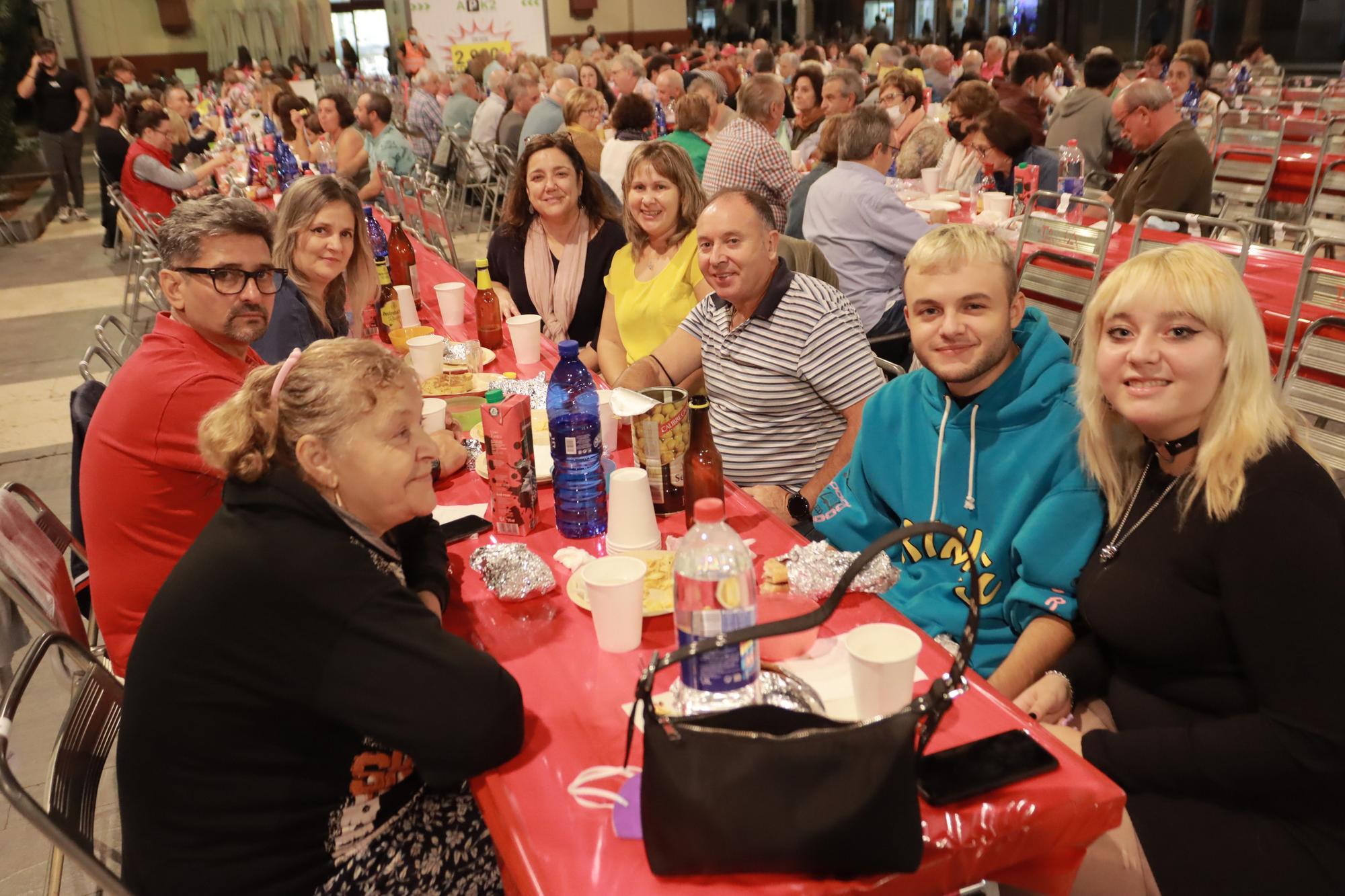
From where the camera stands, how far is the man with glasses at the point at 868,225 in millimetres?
4055

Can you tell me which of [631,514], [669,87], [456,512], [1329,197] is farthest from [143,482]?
[669,87]

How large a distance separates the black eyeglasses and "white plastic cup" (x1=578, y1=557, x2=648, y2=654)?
1.15 meters

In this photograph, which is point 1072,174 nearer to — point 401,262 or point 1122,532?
point 401,262

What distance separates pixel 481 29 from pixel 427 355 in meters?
12.6

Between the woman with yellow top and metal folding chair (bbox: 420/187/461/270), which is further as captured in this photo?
metal folding chair (bbox: 420/187/461/270)

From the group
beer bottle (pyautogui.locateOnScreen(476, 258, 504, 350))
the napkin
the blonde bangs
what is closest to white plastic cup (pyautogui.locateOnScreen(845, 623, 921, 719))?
the blonde bangs

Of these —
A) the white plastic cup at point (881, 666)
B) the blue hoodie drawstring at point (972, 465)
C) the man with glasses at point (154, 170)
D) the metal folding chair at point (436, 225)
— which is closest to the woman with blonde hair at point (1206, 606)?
the blue hoodie drawstring at point (972, 465)

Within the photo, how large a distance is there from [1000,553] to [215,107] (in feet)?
49.3

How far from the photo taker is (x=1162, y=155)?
481 cm

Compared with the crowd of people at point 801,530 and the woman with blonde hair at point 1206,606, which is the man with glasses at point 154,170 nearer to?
the crowd of people at point 801,530

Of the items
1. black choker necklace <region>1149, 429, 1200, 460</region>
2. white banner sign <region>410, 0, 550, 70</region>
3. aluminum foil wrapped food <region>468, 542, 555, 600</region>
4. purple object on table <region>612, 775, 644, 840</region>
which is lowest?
purple object on table <region>612, 775, 644, 840</region>

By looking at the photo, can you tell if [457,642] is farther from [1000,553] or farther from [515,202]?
[515,202]

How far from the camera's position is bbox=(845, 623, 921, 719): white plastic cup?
1.24 metres

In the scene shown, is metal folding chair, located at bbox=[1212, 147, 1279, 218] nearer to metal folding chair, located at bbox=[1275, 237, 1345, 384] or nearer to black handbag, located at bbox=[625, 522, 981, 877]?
metal folding chair, located at bbox=[1275, 237, 1345, 384]
